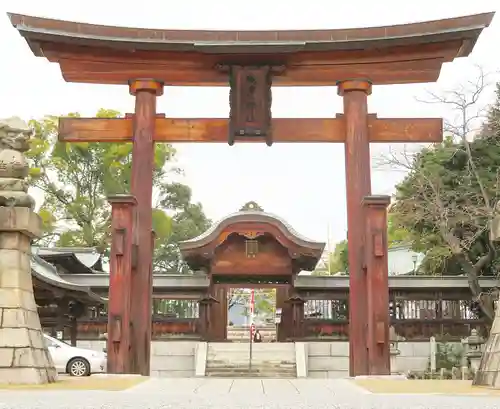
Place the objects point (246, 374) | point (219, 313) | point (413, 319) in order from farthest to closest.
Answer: point (219, 313)
point (413, 319)
point (246, 374)

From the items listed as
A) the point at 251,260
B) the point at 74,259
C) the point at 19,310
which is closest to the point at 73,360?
the point at 251,260

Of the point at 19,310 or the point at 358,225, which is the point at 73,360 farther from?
the point at 19,310

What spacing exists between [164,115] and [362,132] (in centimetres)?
353

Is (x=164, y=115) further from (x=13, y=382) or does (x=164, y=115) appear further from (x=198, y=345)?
(x=198, y=345)

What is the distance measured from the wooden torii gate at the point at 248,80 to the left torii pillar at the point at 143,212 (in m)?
0.02

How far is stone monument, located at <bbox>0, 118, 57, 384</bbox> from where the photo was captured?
7.23 meters

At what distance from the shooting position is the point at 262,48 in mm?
11055

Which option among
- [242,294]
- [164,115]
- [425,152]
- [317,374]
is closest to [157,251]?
[242,294]

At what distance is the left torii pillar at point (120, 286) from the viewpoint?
397 inches

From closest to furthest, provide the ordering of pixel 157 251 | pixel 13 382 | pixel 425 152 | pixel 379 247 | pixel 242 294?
1. pixel 13 382
2. pixel 379 247
3. pixel 425 152
4. pixel 157 251
5. pixel 242 294

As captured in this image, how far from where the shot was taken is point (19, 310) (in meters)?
7.41

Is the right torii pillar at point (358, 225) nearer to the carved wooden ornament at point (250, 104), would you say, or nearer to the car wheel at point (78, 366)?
the carved wooden ornament at point (250, 104)

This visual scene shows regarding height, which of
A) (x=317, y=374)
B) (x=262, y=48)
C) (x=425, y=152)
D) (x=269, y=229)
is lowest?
(x=317, y=374)

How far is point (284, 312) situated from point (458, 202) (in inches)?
291
